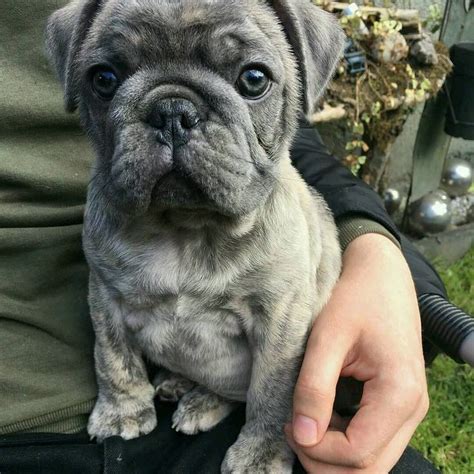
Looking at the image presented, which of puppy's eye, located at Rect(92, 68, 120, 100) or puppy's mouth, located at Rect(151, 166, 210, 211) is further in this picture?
puppy's eye, located at Rect(92, 68, 120, 100)

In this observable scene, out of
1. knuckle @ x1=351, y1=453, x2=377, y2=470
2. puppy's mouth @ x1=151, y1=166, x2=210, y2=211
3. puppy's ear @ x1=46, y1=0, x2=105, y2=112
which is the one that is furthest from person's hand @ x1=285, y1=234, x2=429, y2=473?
puppy's ear @ x1=46, y1=0, x2=105, y2=112

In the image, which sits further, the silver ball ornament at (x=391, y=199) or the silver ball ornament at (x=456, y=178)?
the silver ball ornament at (x=456, y=178)

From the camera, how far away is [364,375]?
7.54 feet

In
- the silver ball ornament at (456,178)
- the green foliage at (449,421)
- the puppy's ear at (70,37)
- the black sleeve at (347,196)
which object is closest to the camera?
the puppy's ear at (70,37)

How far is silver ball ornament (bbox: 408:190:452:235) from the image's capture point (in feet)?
18.6

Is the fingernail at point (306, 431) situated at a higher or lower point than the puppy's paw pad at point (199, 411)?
higher

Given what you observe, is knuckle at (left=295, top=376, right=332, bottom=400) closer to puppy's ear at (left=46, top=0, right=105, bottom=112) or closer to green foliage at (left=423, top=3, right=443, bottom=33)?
puppy's ear at (left=46, top=0, right=105, bottom=112)

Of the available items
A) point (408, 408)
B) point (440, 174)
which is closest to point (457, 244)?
point (440, 174)

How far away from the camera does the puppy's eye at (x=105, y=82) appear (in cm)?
201

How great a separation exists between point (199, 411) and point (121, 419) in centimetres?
28

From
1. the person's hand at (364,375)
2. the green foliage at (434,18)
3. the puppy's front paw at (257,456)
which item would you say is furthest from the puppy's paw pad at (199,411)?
the green foliage at (434,18)

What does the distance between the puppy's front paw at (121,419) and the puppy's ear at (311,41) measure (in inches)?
48.2

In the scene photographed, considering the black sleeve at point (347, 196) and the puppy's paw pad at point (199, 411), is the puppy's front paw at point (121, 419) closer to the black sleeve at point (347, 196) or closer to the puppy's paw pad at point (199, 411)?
the puppy's paw pad at point (199, 411)

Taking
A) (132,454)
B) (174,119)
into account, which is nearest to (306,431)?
(132,454)
